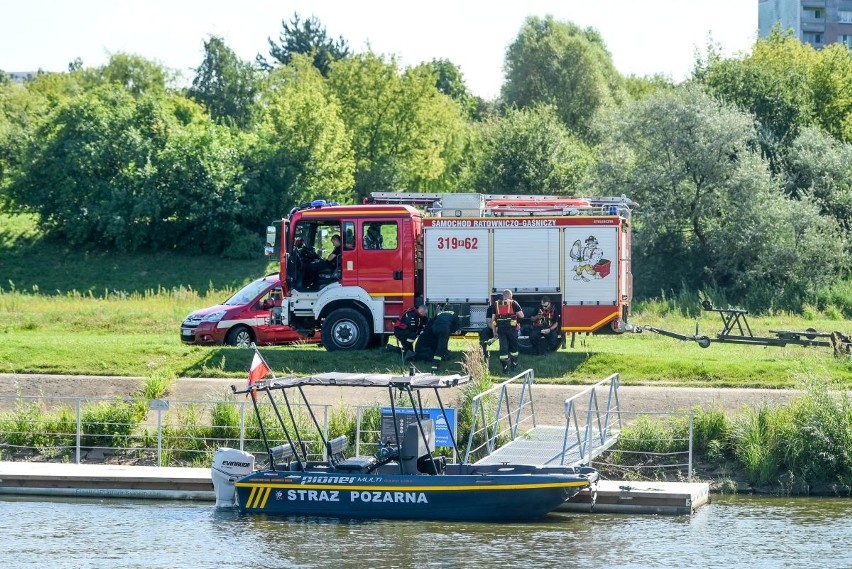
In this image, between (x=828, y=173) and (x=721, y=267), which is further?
(x=828, y=173)

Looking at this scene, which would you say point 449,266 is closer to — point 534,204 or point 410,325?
point 410,325

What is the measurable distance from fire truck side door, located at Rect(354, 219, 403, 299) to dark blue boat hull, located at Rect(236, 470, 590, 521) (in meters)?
8.64

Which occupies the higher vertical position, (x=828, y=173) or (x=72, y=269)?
(x=828, y=173)

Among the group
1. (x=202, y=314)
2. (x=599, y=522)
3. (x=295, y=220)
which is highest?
(x=295, y=220)

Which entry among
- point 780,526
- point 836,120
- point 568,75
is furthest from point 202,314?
point 568,75

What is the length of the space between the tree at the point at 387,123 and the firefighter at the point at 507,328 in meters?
36.8

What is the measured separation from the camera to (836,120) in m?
59.7

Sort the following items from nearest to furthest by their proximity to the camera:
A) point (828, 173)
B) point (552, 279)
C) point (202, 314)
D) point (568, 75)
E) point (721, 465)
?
point (721, 465)
point (552, 279)
point (202, 314)
point (828, 173)
point (568, 75)

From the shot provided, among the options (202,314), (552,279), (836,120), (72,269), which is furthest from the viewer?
(836,120)

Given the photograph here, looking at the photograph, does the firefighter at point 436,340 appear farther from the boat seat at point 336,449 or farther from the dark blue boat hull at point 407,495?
the dark blue boat hull at point 407,495

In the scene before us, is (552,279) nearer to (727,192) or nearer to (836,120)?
(727,192)

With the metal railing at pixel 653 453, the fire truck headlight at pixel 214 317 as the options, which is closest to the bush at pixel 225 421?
the metal railing at pixel 653 453

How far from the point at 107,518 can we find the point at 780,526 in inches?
380

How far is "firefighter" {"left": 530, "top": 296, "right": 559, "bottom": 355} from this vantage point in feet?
88.2
